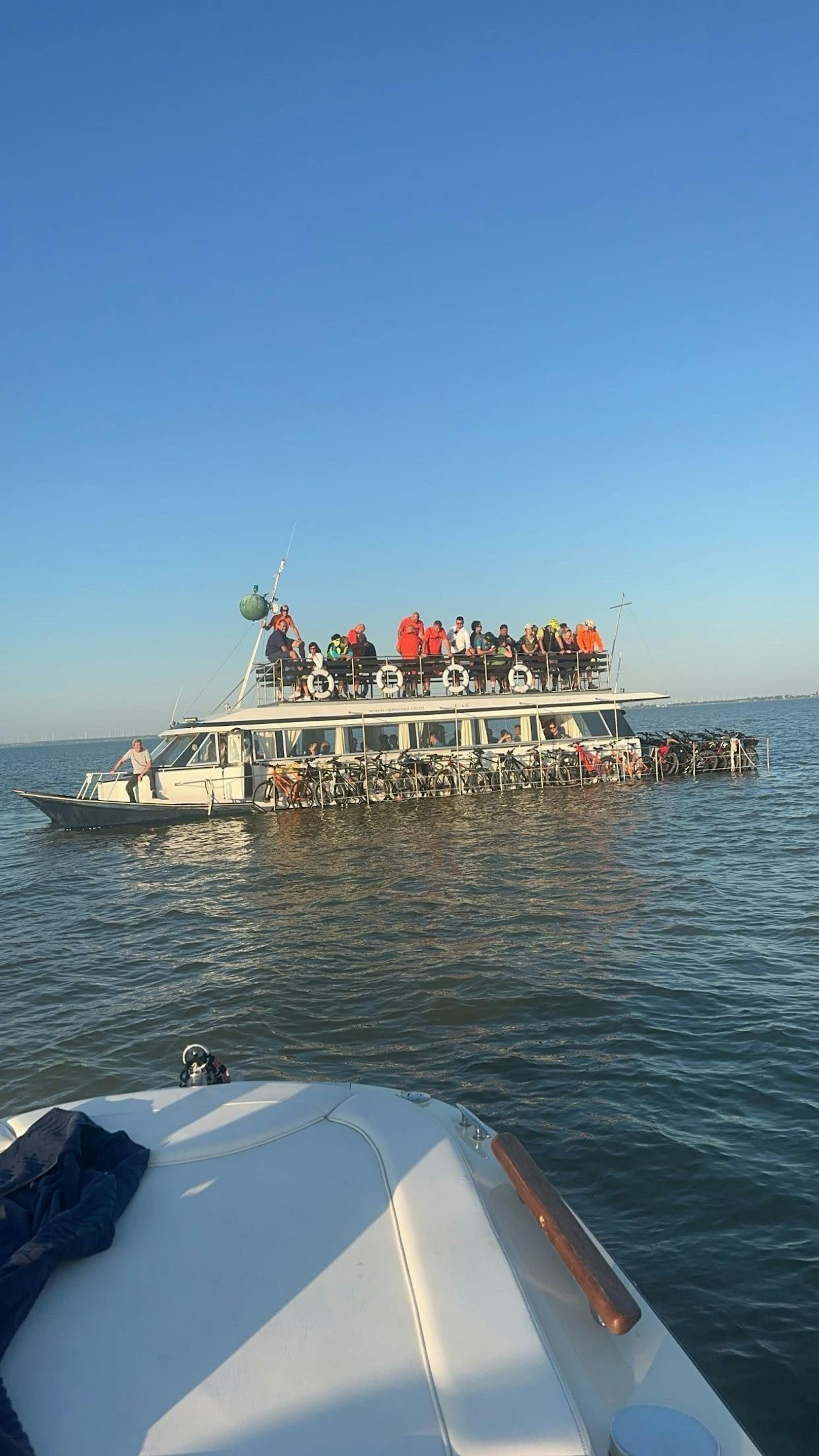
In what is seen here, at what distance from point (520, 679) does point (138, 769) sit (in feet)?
42.1

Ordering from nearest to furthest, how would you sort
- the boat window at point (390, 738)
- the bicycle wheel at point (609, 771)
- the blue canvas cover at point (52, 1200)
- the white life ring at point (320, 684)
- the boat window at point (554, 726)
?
1. the blue canvas cover at point (52, 1200)
2. the white life ring at point (320, 684)
3. the boat window at point (390, 738)
4. the bicycle wheel at point (609, 771)
5. the boat window at point (554, 726)

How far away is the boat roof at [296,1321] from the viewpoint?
7.30 ft

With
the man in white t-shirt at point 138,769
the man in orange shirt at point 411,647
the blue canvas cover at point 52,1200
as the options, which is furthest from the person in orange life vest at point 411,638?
the blue canvas cover at point 52,1200

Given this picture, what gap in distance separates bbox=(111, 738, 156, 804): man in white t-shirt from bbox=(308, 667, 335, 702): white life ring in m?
5.49

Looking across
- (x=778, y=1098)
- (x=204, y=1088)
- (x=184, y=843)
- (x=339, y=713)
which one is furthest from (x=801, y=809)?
(x=204, y=1088)

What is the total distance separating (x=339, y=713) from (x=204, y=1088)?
2314 centimetres

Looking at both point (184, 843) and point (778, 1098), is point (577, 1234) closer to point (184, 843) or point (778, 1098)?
point (778, 1098)

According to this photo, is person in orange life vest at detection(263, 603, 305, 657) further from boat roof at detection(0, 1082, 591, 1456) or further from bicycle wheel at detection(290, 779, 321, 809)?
boat roof at detection(0, 1082, 591, 1456)

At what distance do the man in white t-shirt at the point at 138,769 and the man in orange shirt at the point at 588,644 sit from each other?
48.7 feet

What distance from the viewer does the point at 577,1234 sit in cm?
300

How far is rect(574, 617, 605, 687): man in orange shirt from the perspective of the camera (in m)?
30.9

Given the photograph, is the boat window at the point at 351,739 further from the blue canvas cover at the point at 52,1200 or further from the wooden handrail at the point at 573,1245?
the wooden handrail at the point at 573,1245

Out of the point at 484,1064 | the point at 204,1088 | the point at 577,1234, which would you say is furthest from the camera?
the point at 484,1064

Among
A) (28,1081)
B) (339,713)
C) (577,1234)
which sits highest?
(339,713)
